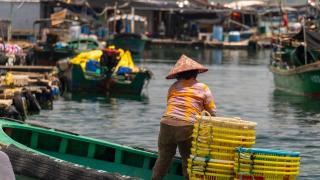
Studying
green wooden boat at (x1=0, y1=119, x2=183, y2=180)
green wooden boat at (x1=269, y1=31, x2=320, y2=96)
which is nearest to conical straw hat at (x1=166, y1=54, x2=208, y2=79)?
green wooden boat at (x1=0, y1=119, x2=183, y2=180)

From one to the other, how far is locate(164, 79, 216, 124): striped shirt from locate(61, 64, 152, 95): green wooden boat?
857 inches

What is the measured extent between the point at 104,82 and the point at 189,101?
2215 centimetres

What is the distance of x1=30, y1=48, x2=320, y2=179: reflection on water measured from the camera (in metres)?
21.3

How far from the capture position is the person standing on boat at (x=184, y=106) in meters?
11.0

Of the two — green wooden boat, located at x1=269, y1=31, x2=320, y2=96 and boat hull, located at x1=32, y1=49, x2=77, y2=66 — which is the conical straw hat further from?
boat hull, located at x1=32, y1=49, x2=77, y2=66

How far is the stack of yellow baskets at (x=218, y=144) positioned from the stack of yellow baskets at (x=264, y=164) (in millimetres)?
234

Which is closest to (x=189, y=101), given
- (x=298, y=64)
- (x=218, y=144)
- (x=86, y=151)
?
(x=218, y=144)

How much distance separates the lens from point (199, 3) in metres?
107

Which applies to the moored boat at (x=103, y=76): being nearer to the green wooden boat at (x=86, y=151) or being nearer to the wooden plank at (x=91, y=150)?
the green wooden boat at (x=86, y=151)

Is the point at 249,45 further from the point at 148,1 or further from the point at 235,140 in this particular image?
Result: the point at 235,140

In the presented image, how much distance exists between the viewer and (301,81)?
113 ft

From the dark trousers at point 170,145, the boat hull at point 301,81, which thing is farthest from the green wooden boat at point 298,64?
the dark trousers at point 170,145

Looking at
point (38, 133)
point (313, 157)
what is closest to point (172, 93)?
point (38, 133)

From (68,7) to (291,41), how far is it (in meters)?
35.0
